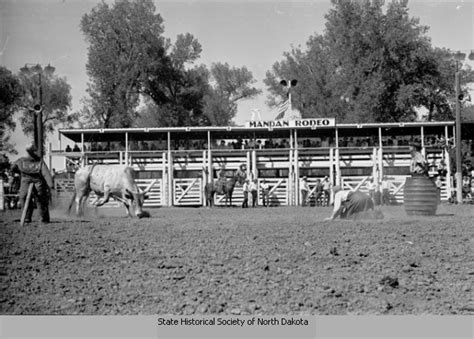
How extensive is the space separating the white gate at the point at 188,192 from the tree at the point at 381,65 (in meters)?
11.8

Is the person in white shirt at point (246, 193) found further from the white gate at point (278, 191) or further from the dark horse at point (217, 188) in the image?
the white gate at point (278, 191)

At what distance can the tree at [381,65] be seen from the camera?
39.3 metres

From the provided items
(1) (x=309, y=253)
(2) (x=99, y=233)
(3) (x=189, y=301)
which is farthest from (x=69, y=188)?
(3) (x=189, y=301)

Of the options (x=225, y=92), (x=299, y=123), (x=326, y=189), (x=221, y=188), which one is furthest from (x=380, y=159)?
(x=225, y=92)

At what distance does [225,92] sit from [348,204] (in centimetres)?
3399

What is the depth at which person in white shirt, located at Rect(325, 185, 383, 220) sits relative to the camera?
16.9 m

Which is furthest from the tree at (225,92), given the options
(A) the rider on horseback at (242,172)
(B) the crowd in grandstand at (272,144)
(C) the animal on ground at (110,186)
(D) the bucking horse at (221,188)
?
(C) the animal on ground at (110,186)

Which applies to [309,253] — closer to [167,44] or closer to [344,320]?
[344,320]

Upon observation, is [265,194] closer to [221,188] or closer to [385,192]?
[221,188]

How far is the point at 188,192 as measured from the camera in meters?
36.1

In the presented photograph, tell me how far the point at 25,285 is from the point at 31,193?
7515mm

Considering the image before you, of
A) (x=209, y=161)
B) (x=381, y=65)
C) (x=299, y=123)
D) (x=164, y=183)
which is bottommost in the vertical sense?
(x=164, y=183)

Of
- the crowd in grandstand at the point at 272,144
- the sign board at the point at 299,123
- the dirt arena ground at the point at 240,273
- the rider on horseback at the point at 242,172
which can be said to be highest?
the sign board at the point at 299,123

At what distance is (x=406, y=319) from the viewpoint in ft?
20.6
